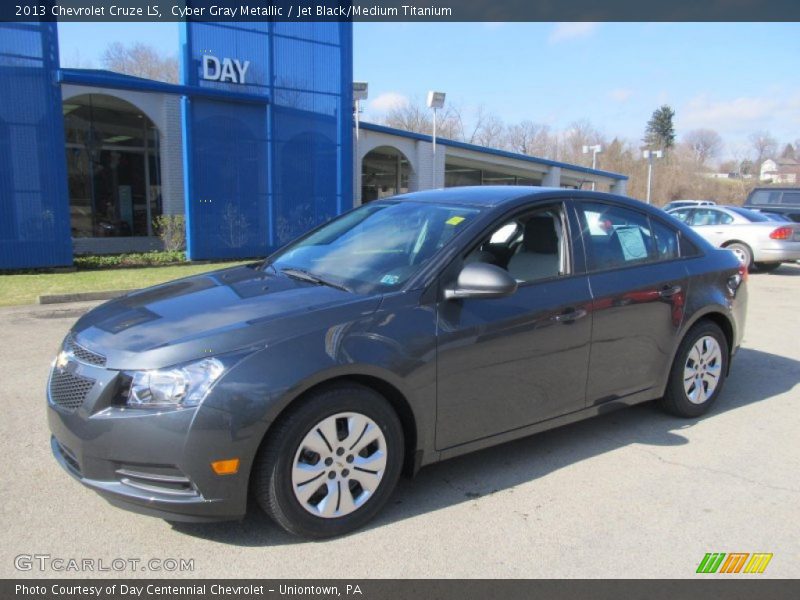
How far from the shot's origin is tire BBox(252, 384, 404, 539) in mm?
2803

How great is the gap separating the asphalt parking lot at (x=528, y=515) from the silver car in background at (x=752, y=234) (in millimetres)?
10492

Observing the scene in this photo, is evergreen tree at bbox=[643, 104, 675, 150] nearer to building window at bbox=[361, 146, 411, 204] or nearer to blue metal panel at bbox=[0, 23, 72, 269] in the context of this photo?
building window at bbox=[361, 146, 411, 204]

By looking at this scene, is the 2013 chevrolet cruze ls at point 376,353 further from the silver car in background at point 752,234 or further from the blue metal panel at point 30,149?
the blue metal panel at point 30,149

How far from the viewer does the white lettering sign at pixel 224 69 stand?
15.3 metres

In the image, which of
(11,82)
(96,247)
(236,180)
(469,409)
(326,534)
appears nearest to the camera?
(326,534)

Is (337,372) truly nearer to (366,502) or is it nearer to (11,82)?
(366,502)

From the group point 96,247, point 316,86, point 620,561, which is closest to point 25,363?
point 620,561

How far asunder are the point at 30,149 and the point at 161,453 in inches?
497

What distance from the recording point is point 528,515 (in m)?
3.25

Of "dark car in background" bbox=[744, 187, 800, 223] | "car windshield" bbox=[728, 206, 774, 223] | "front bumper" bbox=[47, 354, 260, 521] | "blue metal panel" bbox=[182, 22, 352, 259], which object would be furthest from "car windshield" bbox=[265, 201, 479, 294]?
"dark car in background" bbox=[744, 187, 800, 223]

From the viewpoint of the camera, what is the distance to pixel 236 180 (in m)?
16.0

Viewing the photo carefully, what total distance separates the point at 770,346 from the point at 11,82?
13.9 metres

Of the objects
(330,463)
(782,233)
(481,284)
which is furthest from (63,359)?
(782,233)

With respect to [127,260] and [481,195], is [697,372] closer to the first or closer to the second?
[481,195]
